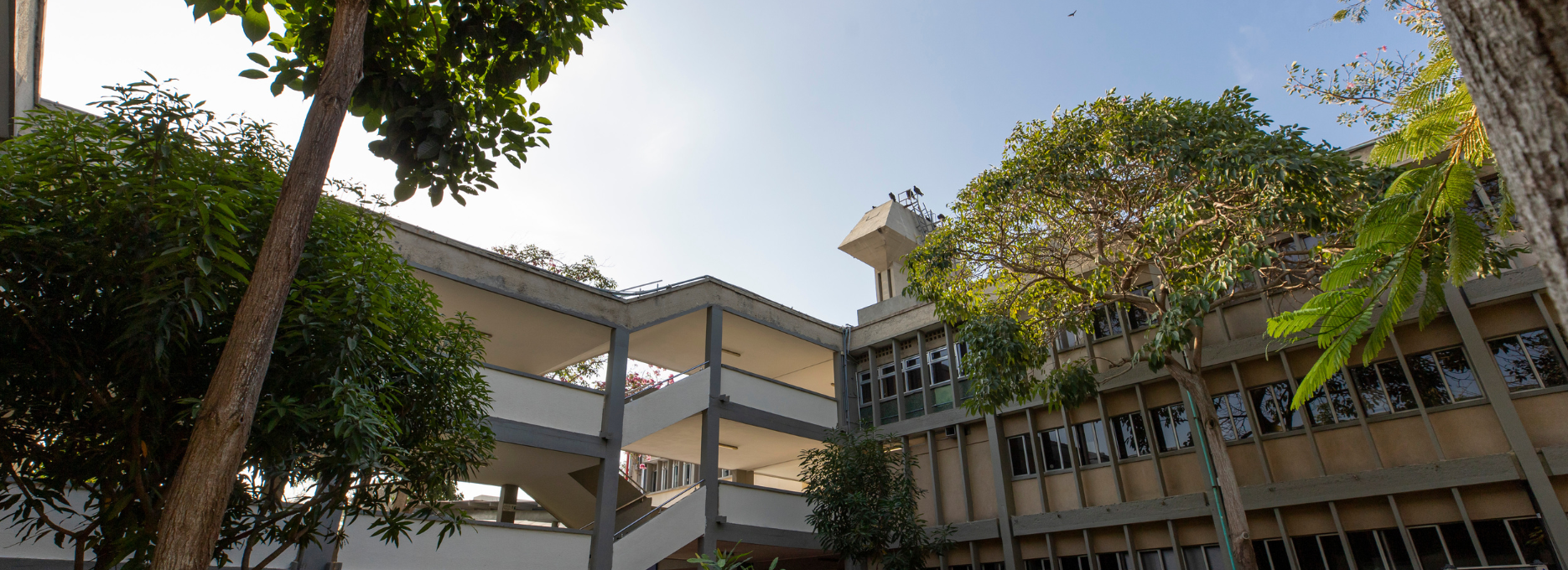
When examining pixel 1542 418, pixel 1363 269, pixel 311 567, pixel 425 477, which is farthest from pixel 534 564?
pixel 1542 418

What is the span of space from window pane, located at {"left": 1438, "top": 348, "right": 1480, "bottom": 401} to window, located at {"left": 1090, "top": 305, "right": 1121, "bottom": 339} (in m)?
5.14

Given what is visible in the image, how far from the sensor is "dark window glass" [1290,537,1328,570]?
Result: 40.5 ft

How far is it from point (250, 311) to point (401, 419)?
3987mm

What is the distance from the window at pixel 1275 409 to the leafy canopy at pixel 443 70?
520 inches

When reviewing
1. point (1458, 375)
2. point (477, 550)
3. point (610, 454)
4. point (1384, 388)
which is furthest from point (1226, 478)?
point (477, 550)

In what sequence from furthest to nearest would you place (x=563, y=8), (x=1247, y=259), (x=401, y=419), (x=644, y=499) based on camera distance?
(x=644, y=499) < (x=1247, y=259) < (x=401, y=419) < (x=563, y=8)

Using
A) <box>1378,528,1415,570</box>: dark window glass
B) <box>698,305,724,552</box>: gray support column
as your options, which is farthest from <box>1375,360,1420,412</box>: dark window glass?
<box>698,305,724,552</box>: gray support column

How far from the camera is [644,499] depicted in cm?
1709

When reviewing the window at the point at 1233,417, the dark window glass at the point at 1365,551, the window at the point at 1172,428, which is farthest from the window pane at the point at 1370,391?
the window at the point at 1172,428

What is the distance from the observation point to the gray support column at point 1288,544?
12477mm

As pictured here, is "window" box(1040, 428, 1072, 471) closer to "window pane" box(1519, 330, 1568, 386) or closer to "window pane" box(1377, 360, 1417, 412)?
"window pane" box(1377, 360, 1417, 412)

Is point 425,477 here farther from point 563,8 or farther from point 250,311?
point 563,8

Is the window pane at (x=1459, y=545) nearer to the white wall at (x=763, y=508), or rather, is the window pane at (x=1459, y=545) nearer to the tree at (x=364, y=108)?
the white wall at (x=763, y=508)

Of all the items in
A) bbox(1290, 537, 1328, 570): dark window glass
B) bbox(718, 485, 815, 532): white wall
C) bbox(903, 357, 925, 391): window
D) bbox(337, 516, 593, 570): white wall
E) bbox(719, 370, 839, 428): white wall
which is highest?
bbox(903, 357, 925, 391): window
